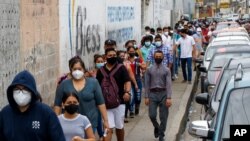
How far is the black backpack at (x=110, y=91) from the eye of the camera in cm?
888

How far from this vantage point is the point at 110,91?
8.87m

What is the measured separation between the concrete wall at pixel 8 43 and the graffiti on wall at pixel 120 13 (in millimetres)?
8420

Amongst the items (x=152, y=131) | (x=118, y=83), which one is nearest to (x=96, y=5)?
(x=152, y=131)

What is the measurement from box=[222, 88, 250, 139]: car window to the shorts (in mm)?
3003

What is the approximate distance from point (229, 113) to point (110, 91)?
309 cm

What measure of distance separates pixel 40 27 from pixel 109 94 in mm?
2335

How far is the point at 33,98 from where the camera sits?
17.1 ft

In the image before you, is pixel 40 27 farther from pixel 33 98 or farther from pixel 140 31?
pixel 140 31

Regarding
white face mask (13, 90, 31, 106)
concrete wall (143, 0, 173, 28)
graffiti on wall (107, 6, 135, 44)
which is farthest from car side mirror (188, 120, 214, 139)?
concrete wall (143, 0, 173, 28)

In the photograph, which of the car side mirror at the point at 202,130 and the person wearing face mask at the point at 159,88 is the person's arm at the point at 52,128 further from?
the person wearing face mask at the point at 159,88

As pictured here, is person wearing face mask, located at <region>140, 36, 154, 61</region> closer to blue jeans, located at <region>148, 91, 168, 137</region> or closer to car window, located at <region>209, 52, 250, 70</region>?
car window, located at <region>209, 52, 250, 70</region>

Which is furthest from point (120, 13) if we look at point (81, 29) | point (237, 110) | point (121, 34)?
point (237, 110)

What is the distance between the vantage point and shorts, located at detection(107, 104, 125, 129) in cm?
896

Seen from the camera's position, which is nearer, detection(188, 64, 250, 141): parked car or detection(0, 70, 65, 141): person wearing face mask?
detection(0, 70, 65, 141): person wearing face mask
